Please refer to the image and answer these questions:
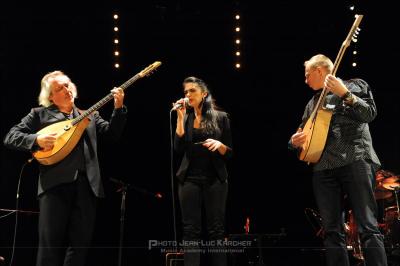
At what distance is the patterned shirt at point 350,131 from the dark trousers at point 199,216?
2.50ft

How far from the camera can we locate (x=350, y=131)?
2.93m

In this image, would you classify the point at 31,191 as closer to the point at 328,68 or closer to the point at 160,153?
the point at 160,153

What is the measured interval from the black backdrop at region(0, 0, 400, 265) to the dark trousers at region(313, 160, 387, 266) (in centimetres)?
307

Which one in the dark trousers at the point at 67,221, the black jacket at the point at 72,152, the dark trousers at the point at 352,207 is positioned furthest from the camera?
the black jacket at the point at 72,152

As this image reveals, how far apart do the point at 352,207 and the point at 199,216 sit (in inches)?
42.9

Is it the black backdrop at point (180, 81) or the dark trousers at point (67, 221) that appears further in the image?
the black backdrop at point (180, 81)

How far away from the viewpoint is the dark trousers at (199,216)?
3.07 meters

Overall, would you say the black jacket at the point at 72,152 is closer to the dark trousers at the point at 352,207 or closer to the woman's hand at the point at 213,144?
the woman's hand at the point at 213,144

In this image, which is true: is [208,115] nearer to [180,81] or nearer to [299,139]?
[299,139]

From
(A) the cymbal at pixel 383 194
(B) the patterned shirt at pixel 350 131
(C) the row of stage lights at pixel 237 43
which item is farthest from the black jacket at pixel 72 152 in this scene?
(A) the cymbal at pixel 383 194

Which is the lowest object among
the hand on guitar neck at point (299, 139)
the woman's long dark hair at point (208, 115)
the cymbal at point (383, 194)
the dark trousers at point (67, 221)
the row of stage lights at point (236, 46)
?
the dark trousers at point (67, 221)

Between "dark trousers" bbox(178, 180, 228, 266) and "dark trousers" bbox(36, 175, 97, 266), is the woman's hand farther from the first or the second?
"dark trousers" bbox(36, 175, 97, 266)

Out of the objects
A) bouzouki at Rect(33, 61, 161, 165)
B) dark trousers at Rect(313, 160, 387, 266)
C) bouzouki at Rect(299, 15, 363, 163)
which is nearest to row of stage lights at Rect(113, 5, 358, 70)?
bouzouki at Rect(33, 61, 161, 165)

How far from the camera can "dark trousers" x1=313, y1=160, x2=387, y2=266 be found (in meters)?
2.62
